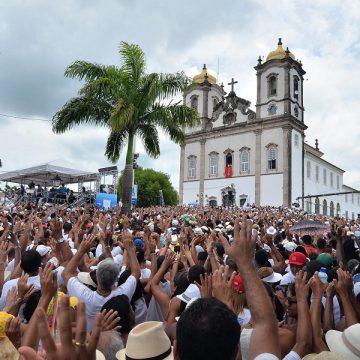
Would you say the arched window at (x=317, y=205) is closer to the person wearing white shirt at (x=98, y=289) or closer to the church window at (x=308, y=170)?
the church window at (x=308, y=170)

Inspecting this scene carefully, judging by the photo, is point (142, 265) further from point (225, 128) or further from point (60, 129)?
point (225, 128)

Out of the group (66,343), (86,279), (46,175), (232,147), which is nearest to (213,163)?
(232,147)

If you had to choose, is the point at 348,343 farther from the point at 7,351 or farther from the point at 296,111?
the point at 296,111

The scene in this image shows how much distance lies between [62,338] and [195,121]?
47.8 ft

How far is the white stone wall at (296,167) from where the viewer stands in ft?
135

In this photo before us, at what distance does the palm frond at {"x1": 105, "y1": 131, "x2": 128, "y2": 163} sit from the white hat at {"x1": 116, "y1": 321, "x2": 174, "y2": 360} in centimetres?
1398

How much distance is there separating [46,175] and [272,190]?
24.9m

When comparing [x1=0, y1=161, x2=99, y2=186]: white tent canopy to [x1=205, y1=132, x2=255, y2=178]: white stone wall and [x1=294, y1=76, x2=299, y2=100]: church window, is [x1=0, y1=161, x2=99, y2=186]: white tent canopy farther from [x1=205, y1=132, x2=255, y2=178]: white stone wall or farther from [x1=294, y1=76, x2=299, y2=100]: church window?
[x1=294, y1=76, x2=299, y2=100]: church window

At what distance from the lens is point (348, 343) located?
2.17 m

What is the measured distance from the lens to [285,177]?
4034 cm

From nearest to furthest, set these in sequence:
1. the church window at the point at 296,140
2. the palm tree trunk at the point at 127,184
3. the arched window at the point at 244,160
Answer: the palm tree trunk at the point at 127,184 < the church window at the point at 296,140 < the arched window at the point at 244,160

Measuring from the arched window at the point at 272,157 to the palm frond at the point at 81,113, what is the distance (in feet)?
95.6

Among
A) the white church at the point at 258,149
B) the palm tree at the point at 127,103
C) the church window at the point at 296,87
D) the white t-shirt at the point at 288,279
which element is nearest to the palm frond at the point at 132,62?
the palm tree at the point at 127,103

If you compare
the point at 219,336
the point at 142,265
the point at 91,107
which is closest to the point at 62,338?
the point at 219,336
